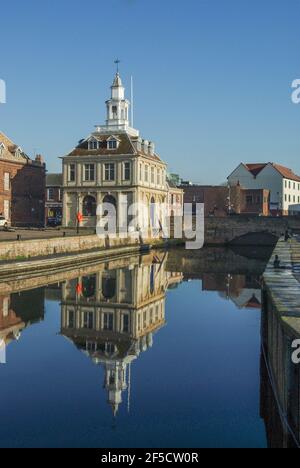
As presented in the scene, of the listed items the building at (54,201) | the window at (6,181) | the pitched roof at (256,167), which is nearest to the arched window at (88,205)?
the window at (6,181)

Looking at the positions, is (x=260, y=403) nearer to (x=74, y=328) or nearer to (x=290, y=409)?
(x=290, y=409)

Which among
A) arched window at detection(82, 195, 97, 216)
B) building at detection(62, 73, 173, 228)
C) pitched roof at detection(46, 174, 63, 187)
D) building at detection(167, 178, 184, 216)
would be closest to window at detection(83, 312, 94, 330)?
building at detection(62, 73, 173, 228)

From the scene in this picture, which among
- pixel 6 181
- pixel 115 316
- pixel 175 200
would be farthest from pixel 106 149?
pixel 115 316

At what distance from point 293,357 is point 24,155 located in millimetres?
65537

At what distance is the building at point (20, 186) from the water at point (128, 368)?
37019mm

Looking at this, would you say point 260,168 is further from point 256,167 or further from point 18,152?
point 18,152

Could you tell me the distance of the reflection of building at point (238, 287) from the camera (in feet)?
97.1

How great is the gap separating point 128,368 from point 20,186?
5631 centimetres

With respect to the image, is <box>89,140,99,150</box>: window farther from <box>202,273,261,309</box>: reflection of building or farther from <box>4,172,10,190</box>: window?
<box>202,273,261,309</box>: reflection of building

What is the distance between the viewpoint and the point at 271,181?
9700 centimetres

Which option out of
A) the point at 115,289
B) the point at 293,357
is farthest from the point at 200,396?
the point at 115,289

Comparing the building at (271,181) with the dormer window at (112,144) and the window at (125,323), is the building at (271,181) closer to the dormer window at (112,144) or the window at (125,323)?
the dormer window at (112,144)

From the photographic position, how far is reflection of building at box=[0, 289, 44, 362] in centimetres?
2030

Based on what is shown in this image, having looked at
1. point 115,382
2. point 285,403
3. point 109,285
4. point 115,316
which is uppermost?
point 285,403
